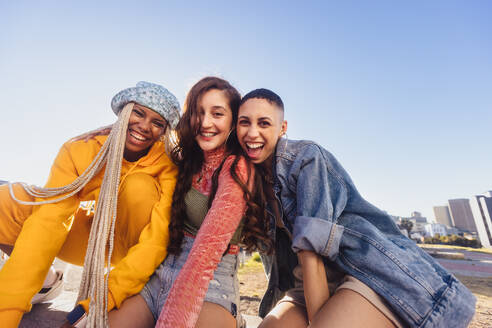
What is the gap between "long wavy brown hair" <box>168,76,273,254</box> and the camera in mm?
1591

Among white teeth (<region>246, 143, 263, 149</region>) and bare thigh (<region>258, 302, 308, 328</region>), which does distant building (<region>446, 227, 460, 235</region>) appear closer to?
bare thigh (<region>258, 302, 308, 328</region>)

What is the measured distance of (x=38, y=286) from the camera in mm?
1502

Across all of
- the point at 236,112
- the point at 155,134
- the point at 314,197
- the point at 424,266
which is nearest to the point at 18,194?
the point at 155,134

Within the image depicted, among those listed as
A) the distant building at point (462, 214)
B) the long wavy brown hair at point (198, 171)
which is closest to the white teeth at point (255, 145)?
the long wavy brown hair at point (198, 171)

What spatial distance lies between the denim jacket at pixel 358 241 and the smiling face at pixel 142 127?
3.99 feet

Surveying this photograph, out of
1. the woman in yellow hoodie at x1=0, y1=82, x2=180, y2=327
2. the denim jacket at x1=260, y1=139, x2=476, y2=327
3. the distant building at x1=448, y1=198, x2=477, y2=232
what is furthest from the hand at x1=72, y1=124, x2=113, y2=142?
the distant building at x1=448, y1=198, x2=477, y2=232

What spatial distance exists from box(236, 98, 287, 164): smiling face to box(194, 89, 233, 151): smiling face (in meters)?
0.18

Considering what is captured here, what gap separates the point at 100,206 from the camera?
5.91 ft

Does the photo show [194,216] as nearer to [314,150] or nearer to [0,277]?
[314,150]

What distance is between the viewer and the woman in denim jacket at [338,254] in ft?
3.63

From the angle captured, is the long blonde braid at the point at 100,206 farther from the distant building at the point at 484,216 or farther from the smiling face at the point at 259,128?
the distant building at the point at 484,216

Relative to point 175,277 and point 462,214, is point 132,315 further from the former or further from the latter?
point 462,214

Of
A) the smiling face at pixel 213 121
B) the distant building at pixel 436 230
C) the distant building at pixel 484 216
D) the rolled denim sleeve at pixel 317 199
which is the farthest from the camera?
the distant building at pixel 436 230

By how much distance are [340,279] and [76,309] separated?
1572 mm
